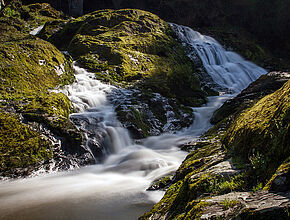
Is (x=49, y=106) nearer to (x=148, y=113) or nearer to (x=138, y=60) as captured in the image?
(x=148, y=113)

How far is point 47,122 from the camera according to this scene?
671 centimetres

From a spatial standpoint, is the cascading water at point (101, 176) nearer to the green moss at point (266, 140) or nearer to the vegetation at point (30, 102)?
the vegetation at point (30, 102)

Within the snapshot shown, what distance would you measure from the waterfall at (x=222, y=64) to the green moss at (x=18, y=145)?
46.9 feet

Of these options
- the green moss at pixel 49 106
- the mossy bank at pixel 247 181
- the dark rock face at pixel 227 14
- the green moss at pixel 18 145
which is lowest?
the green moss at pixel 18 145

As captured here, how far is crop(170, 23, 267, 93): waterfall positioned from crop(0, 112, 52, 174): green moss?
46.9 ft

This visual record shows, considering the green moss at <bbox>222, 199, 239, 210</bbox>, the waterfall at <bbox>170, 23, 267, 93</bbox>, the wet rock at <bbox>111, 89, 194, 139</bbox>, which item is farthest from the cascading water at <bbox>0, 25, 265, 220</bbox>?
the waterfall at <bbox>170, 23, 267, 93</bbox>

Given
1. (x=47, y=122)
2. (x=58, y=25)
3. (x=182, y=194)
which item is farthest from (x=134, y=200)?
(x=58, y=25)

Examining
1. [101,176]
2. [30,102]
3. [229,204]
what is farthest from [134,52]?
[229,204]

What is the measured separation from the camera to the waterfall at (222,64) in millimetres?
18844

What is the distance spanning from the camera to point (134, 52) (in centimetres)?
1459

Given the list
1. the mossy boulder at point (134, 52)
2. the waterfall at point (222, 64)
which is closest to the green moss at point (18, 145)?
the mossy boulder at point (134, 52)

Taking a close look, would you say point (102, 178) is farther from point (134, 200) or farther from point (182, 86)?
point (182, 86)

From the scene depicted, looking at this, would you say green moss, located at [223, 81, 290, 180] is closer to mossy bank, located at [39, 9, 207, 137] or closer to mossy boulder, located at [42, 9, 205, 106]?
mossy bank, located at [39, 9, 207, 137]

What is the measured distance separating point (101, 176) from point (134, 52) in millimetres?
10059
